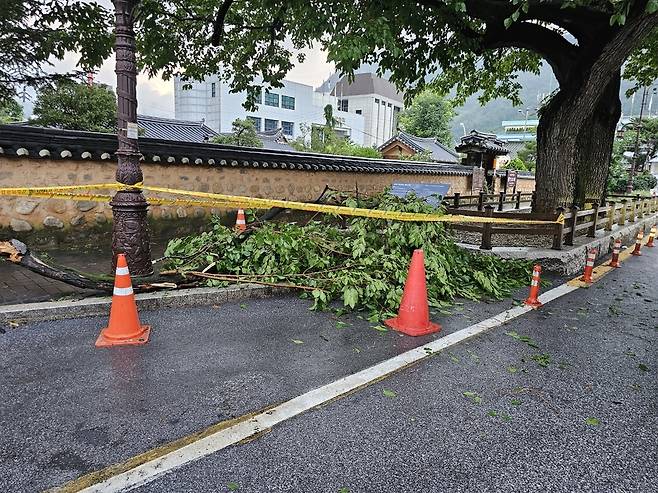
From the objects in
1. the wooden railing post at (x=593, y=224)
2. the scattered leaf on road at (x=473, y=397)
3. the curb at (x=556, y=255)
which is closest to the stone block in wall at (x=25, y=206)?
the scattered leaf on road at (x=473, y=397)

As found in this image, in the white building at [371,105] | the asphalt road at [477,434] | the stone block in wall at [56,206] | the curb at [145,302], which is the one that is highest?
the white building at [371,105]

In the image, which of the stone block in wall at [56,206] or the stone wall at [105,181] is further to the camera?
the stone block in wall at [56,206]

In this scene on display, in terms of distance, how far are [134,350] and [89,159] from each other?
4903 millimetres

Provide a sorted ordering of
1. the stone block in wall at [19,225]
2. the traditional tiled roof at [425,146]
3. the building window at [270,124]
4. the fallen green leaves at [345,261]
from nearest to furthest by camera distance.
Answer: the fallen green leaves at [345,261] < the stone block in wall at [19,225] < the traditional tiled roof at [425,146] < the building window at [270,124]

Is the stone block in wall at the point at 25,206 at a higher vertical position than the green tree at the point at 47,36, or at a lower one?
lower

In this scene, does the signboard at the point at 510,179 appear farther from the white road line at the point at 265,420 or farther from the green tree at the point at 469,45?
the white road line at the point at 265,420

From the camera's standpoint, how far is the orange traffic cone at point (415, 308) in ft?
13.7

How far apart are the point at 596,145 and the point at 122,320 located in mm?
10075

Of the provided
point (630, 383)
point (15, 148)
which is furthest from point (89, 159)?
point (630, 383)

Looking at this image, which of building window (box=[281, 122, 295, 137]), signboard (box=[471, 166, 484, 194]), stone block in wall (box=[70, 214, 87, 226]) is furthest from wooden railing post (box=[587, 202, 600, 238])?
building window (box=[281, 122, 295, 137])

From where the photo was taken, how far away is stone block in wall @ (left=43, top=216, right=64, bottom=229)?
22.3ft

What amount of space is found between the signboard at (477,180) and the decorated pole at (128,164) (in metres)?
18.6

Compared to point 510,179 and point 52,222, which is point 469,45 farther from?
point 510,179

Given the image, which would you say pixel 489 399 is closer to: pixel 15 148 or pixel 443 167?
pixel 15 148
